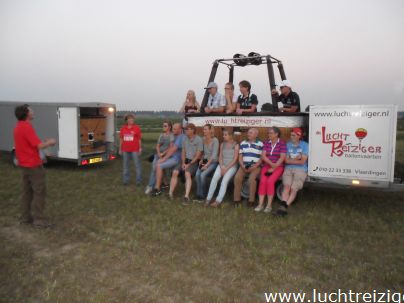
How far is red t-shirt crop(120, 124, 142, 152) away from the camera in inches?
353

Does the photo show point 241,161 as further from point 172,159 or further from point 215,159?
point 172,159

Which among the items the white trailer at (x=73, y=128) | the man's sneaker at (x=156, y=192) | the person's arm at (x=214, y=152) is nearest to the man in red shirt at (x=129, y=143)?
the man's sneaker at (x=156, y=192)

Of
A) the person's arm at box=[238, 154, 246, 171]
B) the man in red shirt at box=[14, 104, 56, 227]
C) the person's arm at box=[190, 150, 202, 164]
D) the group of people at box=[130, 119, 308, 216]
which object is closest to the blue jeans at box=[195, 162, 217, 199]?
the group of people at box=[130, 119, 308, 216]

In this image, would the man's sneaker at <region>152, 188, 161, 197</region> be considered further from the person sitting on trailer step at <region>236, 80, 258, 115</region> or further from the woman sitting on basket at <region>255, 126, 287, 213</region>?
the person sitting on trailer step at <region>236, 80, 258, 115</region>

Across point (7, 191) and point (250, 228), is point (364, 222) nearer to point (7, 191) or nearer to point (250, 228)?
point (250, 228)

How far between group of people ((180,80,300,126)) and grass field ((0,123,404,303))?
2.19 meters

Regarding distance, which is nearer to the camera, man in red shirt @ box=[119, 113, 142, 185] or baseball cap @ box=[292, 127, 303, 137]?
baseball cap @ box=[292, 127, 303, 137]

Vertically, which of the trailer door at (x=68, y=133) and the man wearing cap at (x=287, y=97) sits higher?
the man wearing cap at (x=287, y=97)

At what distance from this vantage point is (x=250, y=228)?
216 inches

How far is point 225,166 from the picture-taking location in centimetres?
706

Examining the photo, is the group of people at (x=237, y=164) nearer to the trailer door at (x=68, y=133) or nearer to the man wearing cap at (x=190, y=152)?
the man wearing cap at (x=190, y=152)

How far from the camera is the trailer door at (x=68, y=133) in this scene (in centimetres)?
1067

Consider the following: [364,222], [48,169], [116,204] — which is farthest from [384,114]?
[48,169]

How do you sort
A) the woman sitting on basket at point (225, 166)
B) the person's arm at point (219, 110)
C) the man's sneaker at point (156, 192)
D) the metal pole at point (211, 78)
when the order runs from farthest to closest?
1. the metal pole at point (211, 78)
2. the person's arm at point (219, 110)
3. the man's sneaker at point (156, 192)
4. the woman sitting on basket at point (225, 166)
